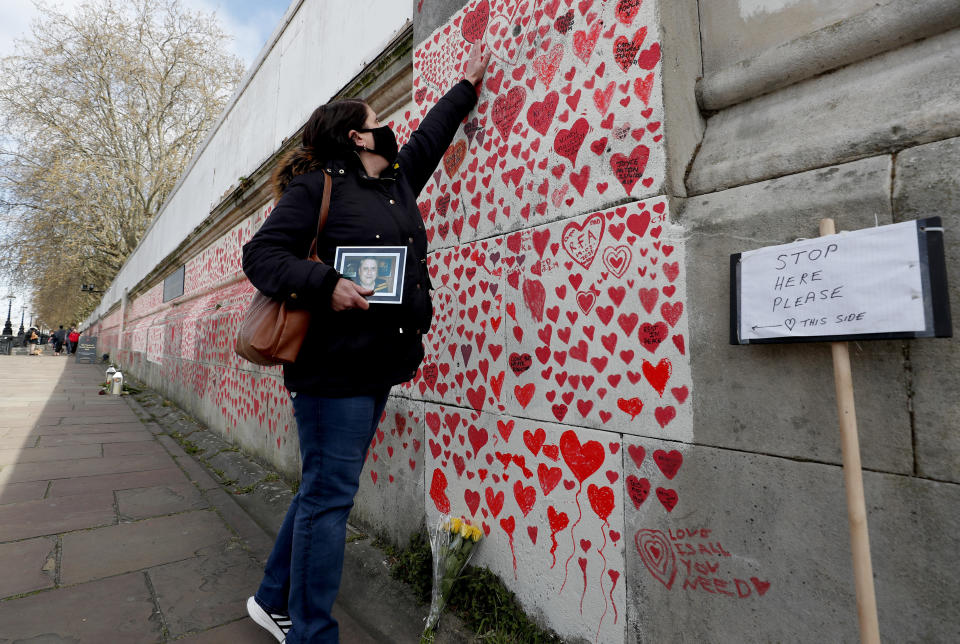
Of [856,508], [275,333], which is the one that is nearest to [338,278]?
[275,333]

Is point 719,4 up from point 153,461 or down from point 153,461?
up

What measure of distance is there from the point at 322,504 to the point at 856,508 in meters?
1.42

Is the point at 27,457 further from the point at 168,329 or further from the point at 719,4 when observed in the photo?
the point at 719,4

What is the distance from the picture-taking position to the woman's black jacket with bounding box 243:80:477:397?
5.06ft

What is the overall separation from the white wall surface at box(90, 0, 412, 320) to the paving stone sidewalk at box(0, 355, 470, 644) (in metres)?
3.05

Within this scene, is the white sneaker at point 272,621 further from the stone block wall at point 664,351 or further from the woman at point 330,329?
the stone block wall at point 664,351

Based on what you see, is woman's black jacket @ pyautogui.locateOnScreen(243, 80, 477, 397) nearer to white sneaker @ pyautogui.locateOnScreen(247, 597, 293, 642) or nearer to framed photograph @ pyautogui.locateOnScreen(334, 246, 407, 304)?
framed photograph @ pyautogui.locateOnScreen(334, 246, 407, 304)

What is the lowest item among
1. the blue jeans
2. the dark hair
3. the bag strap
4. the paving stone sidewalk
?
the paving stone sidewalk

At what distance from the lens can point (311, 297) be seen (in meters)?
1.50

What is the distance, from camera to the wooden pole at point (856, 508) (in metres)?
0.99

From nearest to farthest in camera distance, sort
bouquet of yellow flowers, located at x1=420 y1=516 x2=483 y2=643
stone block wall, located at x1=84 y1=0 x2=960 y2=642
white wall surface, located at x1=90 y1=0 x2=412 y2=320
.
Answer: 1. stone block wall, located at x1=84 y1=0 x2=960 y2=642
2. bouquet of yellow flowers, located at x1=420 y1=516 x2=483 y2=643
3. white wall surface, located at x1=90 y1=0 x2=412 y2=320

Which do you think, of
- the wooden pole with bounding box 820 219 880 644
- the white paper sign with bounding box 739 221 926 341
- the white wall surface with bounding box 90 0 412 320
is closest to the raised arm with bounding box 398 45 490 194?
the white wall surface with bounding box 90 0 412 320

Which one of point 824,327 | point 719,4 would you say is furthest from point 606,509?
point 719,4

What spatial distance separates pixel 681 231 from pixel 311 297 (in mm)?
1129
